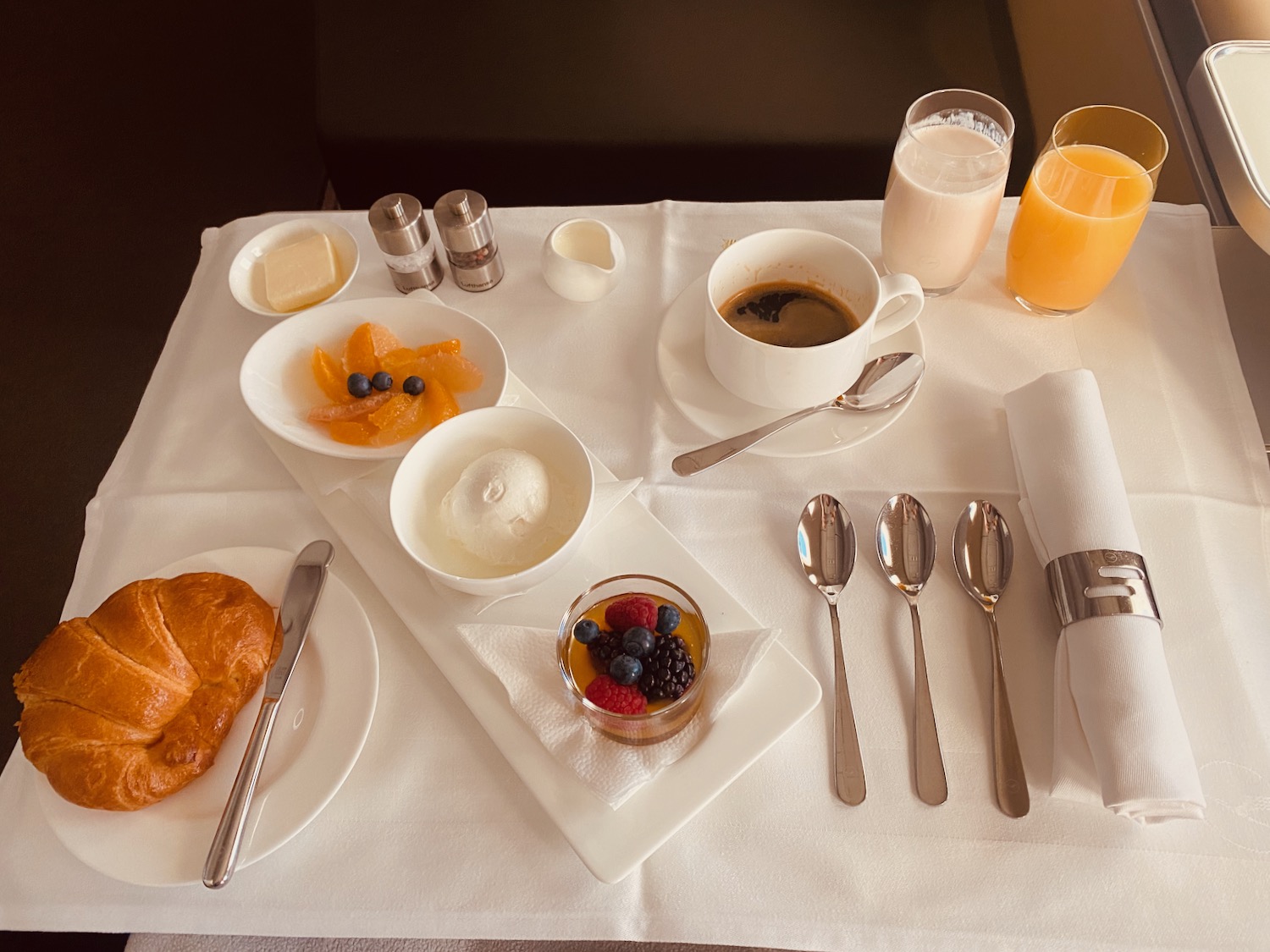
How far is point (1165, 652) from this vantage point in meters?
0.84

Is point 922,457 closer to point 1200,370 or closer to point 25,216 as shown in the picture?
point 1200,370

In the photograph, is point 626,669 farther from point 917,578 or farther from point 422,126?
point 422,126

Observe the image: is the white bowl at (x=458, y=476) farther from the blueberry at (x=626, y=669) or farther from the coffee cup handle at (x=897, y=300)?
the coffee cup handle at (x=897, y=300)

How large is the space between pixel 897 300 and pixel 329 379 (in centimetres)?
73

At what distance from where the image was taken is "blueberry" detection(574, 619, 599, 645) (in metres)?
0.76

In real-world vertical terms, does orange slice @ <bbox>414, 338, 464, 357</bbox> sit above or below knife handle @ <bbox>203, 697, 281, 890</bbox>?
above

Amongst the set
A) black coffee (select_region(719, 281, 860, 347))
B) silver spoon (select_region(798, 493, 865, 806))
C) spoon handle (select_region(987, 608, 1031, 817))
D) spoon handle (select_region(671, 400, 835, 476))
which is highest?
black coffee (select_region(719, 281, 860, 347))

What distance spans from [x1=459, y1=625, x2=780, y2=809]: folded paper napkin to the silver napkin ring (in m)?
0.30

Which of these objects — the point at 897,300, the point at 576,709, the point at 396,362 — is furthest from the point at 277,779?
the point at 897,300

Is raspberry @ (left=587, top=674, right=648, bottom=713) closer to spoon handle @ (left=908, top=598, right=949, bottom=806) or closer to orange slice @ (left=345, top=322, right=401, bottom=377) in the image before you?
spoon handle @ (left=908, top=598, right=949, bottom=806)

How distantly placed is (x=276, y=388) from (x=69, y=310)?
1.21 metres

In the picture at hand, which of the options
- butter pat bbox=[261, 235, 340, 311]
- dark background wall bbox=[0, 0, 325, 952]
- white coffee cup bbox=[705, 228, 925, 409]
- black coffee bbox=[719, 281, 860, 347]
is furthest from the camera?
dark background wall bbox=[0, 0, 325, 952]

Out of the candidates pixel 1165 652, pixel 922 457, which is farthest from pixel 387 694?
pixel 1165 652

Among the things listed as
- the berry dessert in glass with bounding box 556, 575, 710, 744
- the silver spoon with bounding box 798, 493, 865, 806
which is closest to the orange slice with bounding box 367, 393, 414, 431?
the berry dessert in glass with bounding box 556, 575, 710, 744
